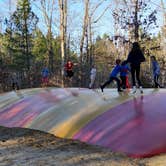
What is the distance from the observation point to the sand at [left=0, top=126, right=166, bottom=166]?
7.33 metres

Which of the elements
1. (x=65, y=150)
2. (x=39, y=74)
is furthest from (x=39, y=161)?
(x=39, y=74)

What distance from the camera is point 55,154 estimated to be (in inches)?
322

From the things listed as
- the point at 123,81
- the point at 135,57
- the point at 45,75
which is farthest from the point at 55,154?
the point at 45,75

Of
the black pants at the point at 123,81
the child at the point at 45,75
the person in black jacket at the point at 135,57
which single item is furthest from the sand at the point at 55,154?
the child at the point at 45,75

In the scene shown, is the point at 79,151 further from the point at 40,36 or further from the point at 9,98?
the point at 40,36

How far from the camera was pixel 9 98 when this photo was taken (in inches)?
616

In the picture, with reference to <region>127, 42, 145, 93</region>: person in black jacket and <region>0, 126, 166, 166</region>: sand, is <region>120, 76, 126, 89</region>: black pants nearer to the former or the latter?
<region>127, 42, 145, 93</region>: person in black jacket

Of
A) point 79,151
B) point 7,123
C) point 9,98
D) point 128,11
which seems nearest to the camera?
point 79,151

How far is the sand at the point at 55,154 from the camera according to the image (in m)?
7.33

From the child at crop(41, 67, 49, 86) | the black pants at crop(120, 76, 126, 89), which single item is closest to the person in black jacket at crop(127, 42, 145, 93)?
the black pants at crop(120, 76, 126, 89)

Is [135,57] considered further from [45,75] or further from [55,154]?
[45,75]

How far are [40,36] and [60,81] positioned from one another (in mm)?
23311

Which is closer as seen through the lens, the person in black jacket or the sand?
the sand

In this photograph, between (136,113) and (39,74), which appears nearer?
(136,113)
